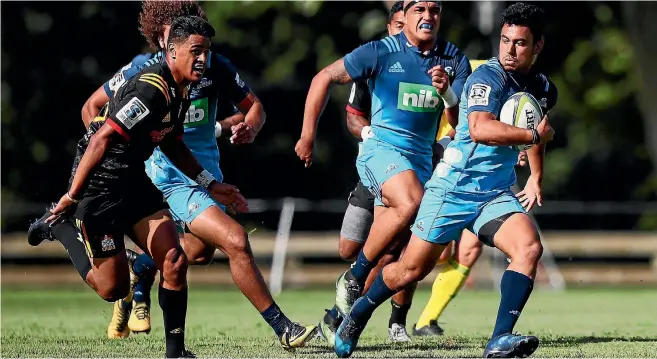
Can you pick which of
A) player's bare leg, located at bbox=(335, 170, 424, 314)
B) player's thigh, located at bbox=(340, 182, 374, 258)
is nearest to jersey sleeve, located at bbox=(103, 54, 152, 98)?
player's thigh, located at bbox=(340, 182, 374, 258)

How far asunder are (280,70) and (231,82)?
56.1 feet

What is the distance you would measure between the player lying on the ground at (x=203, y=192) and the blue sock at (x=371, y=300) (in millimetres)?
319

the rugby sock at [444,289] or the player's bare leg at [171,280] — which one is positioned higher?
the player's bare leg at [171,280]

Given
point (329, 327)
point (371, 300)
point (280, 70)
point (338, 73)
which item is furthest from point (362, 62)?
point (280, 70)

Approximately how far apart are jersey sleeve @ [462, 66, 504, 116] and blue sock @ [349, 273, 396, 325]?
123 centimetres

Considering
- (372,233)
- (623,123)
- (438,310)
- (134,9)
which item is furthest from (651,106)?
(372,233)

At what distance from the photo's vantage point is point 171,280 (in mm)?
7543

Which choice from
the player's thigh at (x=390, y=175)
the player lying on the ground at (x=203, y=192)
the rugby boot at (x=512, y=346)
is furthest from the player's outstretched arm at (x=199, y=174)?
the rugby boot at (x=512, y=346)

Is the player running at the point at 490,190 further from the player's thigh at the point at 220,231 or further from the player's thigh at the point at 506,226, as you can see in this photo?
the player's thigh at the point at 220,231

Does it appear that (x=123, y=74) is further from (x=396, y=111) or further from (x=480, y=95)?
(x=480, y=95)

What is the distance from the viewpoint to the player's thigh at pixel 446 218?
293 inches

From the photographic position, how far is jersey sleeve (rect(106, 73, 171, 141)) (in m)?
7.26

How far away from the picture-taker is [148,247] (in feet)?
25.9

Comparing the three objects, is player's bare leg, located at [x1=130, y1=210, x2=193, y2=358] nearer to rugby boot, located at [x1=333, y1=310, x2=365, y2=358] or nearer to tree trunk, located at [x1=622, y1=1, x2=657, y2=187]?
rugby boot, located at [x1=333, y1=310, x2=365, y2=358]
